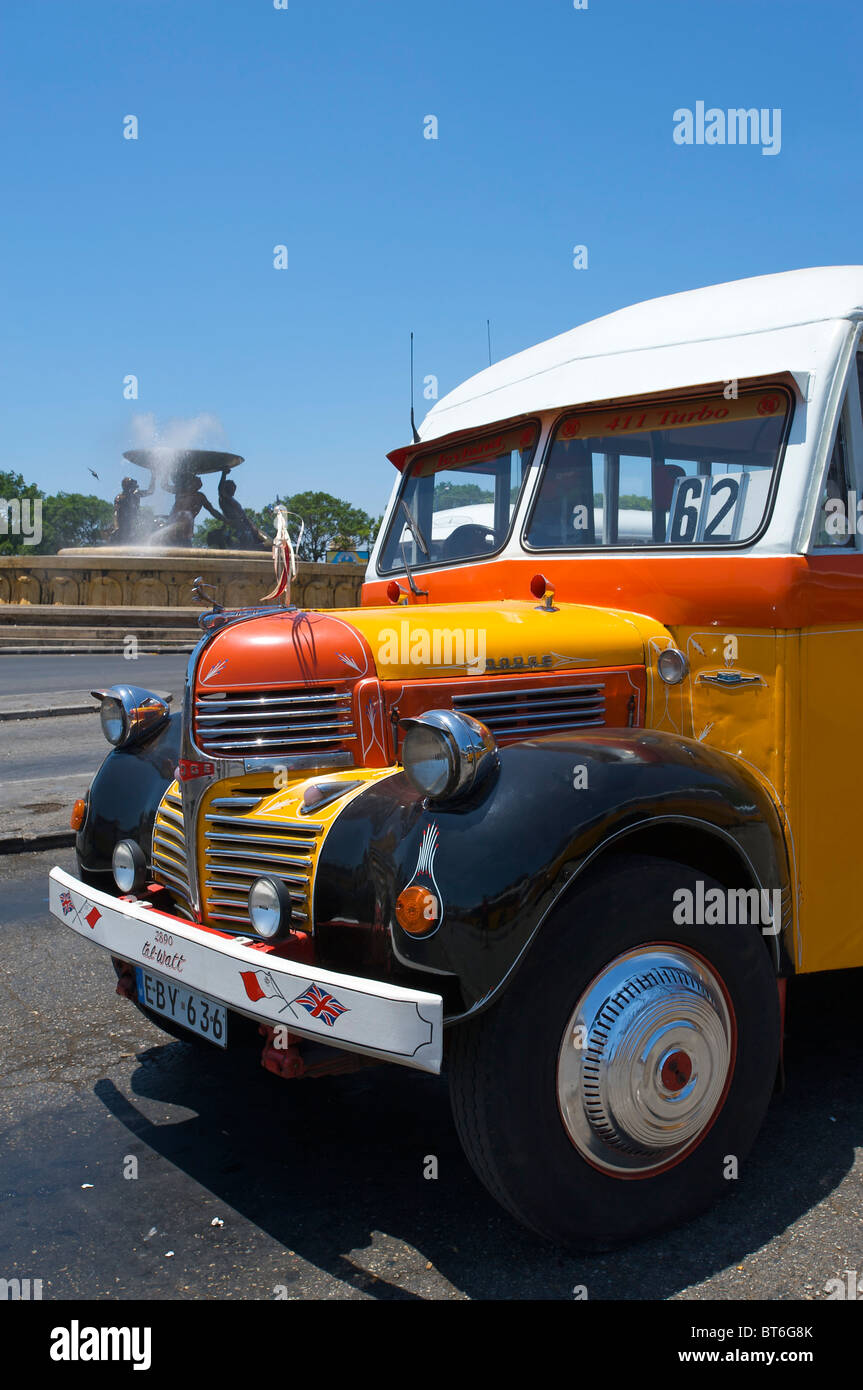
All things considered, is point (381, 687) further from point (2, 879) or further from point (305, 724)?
point (2, 879)

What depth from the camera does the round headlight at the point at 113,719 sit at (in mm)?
4426

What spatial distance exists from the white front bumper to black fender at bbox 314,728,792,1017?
0.38 feet

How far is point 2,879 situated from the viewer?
719 cm

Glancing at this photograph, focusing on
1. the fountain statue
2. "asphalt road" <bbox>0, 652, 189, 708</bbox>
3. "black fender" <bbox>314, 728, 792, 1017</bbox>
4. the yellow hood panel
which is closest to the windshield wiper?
the yellow hood panel

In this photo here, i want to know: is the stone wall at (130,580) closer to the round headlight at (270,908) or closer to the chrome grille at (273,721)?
the chrome grille at (273,721)

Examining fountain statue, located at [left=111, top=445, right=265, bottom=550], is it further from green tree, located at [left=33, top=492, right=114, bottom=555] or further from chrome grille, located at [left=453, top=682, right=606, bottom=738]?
green tree, located at [left=33, top=492, right=114, bottom=555]

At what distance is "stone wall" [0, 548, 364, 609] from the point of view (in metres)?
33.6

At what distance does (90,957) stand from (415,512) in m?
2.64

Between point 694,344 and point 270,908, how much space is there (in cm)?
235

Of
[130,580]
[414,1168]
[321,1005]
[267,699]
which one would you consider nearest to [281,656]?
[267,699]

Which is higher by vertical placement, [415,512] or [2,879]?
[415,512]

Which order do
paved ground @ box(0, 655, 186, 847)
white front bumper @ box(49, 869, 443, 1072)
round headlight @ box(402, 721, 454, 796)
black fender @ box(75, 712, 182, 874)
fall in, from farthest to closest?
1. paved ground @ box(0, 655, 186, 847)
2. black fender @ box(75, 712, 182, 874)
3. round headlight @ box(402, 721, 454, 796)
4. white front bumper @ box(49, 869, 443, 1072)
